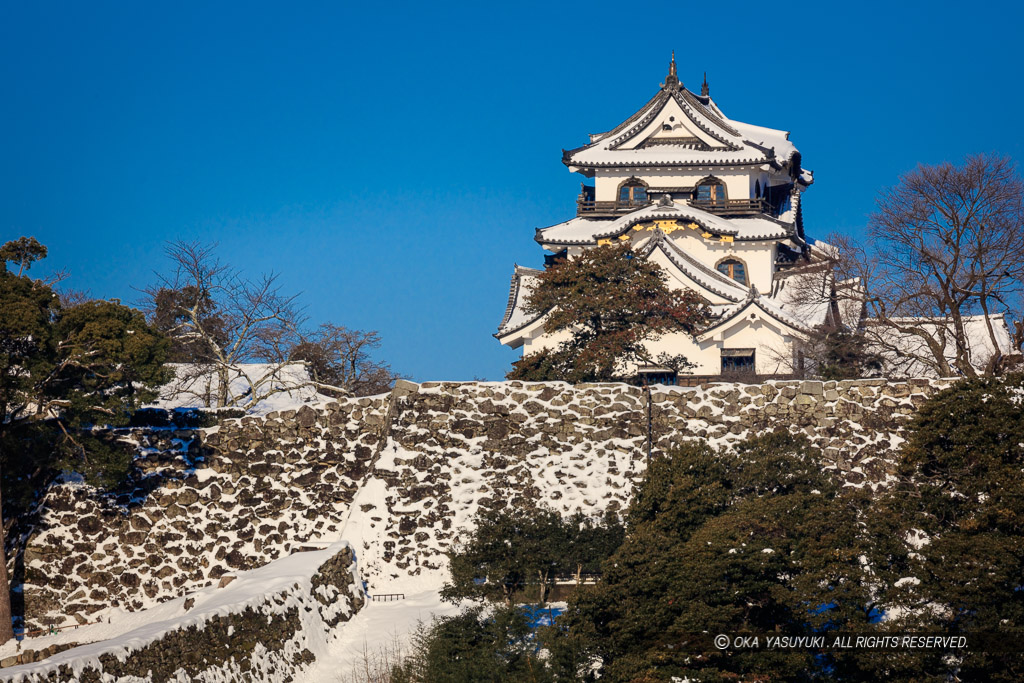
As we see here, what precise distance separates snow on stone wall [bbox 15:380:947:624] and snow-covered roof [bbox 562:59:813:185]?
22.6 metres

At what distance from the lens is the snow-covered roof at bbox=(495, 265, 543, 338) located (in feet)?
123

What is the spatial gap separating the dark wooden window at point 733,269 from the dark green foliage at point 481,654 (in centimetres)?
2736

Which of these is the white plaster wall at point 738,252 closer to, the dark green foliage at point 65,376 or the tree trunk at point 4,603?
the dark green foliage at point 65,376

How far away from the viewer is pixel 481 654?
14.4 meters

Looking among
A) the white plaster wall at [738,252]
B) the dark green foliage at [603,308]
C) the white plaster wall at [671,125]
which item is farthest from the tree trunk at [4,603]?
the white plaster wall at [671,125]

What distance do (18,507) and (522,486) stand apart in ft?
26.6

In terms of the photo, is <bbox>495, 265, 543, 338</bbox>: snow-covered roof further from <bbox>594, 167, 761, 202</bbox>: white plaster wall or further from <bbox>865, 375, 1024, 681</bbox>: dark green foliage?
<bbox>865, 375, 1024, 681</bbox>: dark green foliage

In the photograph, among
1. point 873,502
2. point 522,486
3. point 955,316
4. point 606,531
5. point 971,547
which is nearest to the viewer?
point 971,547

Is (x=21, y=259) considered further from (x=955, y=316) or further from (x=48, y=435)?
(x=955, y=316)

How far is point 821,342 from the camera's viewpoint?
34.7 m

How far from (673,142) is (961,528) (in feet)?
102

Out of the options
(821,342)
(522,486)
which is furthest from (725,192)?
(522,486)

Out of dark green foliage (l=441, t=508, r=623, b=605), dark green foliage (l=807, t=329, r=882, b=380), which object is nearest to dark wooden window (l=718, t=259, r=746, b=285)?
dark green foliage (l=807, t=329, r=882, b=380)

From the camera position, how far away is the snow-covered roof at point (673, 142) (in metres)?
42.3
